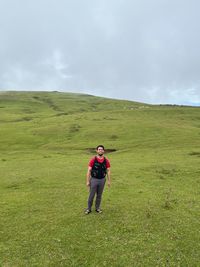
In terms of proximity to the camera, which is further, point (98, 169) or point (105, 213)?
point (105, 213)

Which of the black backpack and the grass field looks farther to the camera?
the black backpack

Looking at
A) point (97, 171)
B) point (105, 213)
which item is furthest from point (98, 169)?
point (105, 213)

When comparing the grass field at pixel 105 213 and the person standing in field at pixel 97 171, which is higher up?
the person standing in field at pixel 97 171

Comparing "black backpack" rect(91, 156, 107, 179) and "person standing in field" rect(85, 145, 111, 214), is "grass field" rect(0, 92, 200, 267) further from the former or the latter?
"black backpack" rect(91, 156, 107, 179)

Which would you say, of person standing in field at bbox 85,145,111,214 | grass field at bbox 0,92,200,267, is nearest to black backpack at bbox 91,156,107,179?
person standing in field at bbox 85,145,111,214

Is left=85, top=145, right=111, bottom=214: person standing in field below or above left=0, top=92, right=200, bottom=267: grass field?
above

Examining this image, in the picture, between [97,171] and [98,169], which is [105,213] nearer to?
[97,171]

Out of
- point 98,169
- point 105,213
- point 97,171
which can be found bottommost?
point 105,213

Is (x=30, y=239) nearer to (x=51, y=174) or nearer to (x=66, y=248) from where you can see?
(x=66, y=248)

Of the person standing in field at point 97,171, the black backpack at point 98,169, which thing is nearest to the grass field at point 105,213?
the person standing in field at point 97,171

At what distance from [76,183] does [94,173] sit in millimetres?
12431

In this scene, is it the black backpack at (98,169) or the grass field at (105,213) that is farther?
the black backpack at (98,169)

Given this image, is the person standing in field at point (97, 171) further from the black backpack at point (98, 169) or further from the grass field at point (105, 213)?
the grass field at point (105, 213)

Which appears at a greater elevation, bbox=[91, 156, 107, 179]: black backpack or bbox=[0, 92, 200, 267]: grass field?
bbox=[91, 156, 107, 179]: black backpack
